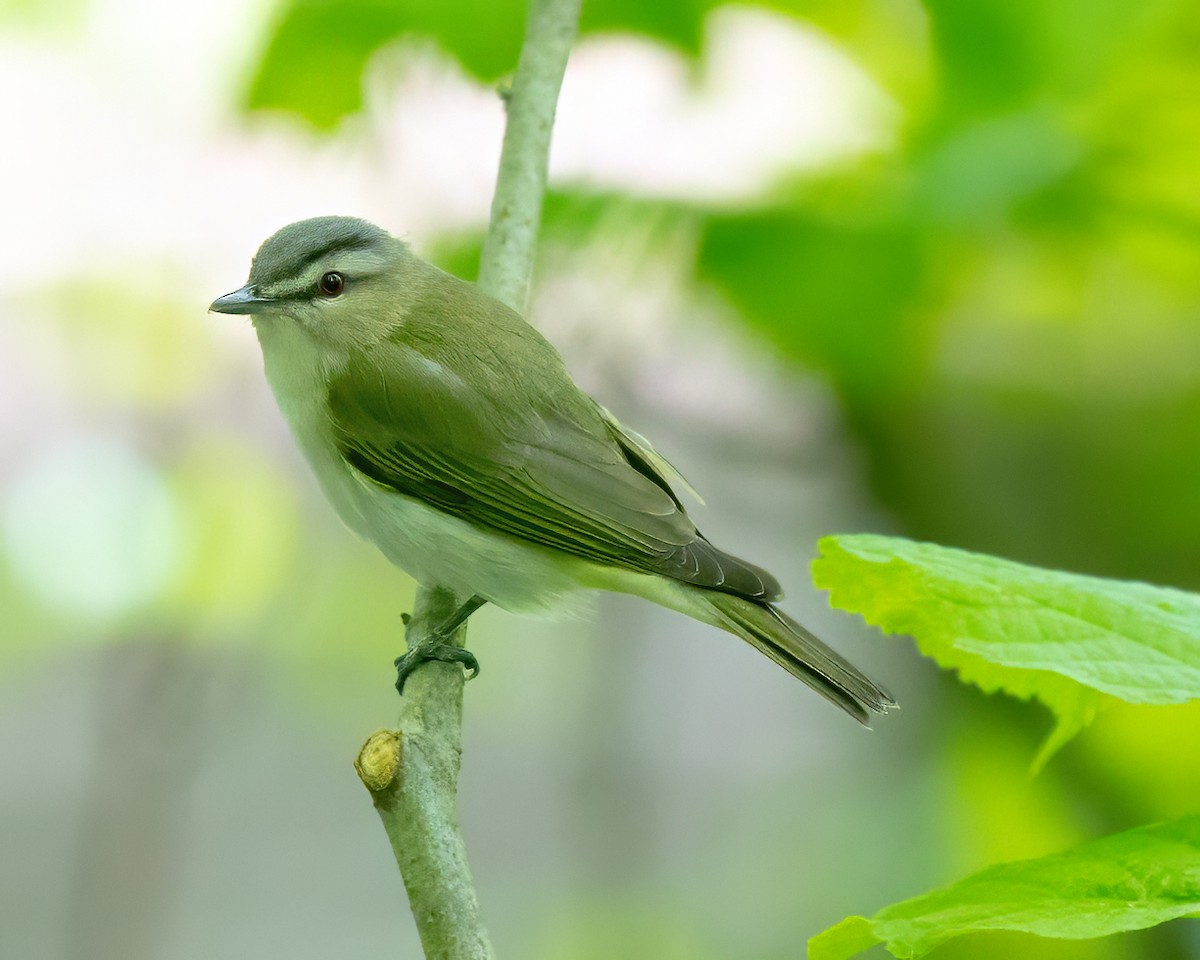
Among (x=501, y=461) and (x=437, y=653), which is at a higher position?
(x=501, y=461)

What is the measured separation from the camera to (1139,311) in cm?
328

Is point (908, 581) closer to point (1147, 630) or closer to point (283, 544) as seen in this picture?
point (1147, 630)

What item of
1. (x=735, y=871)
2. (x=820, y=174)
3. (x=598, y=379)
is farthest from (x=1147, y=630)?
(x=735, y=871)

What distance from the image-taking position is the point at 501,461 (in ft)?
9.16

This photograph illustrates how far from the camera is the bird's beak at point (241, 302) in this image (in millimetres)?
2848

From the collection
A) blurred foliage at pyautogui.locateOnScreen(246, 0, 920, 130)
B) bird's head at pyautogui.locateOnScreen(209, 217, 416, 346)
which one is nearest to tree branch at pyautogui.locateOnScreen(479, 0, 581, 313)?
blurred foliage at pyautogui.locateOnScreen(246, 0, 920, 130)

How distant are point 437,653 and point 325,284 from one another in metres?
1.03

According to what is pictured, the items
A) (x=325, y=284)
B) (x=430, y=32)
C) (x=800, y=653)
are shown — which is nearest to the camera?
(x=800, y=653)

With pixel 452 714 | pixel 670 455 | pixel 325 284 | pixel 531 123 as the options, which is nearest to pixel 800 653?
pixel 452 714

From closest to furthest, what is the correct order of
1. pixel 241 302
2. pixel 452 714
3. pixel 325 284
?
pixel 452 714 → pixel 241 302 → pixel 325 284

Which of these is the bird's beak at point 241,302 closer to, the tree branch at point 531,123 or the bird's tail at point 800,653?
the tree branch at point 531,123

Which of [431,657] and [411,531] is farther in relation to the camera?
[411,531]

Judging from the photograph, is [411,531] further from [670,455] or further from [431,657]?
[670,455]

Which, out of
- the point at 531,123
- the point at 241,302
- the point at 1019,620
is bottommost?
the point at 1019,620
